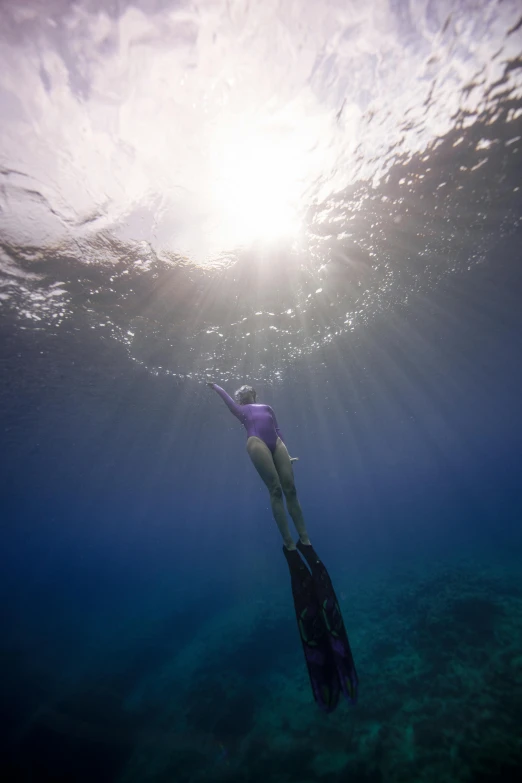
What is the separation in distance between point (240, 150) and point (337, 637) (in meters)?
10.2

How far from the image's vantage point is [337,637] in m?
A: 4.40

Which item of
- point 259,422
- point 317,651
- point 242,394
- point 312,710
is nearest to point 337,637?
point 317,651

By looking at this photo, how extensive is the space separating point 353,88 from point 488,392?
52046 mm

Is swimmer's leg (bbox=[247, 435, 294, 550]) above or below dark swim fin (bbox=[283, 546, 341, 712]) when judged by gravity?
above

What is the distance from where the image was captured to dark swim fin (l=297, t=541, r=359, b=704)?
4.25m

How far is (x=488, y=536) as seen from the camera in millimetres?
29609

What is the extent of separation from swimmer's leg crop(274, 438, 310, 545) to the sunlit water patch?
24.3 feet

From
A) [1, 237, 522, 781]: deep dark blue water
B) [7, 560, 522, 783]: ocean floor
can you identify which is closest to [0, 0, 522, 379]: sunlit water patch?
[1, 237, 522, 781]: deep dark blue water

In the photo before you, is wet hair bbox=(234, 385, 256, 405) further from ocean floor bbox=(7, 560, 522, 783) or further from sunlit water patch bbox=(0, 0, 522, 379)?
ocean floor bbox=(7, 560, 522, 783)

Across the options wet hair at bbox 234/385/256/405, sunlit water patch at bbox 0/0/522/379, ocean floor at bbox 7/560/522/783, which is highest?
sunlit water patch at bbox 0/0/522/379

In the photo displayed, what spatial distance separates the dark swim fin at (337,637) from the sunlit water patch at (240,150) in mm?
8987

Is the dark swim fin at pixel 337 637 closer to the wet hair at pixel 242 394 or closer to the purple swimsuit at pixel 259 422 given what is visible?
the purple swimsuit at pixel 259 422

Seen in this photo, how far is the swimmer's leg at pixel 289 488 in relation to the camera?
4820mm

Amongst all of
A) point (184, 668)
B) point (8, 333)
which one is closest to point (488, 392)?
point (184, 668)
